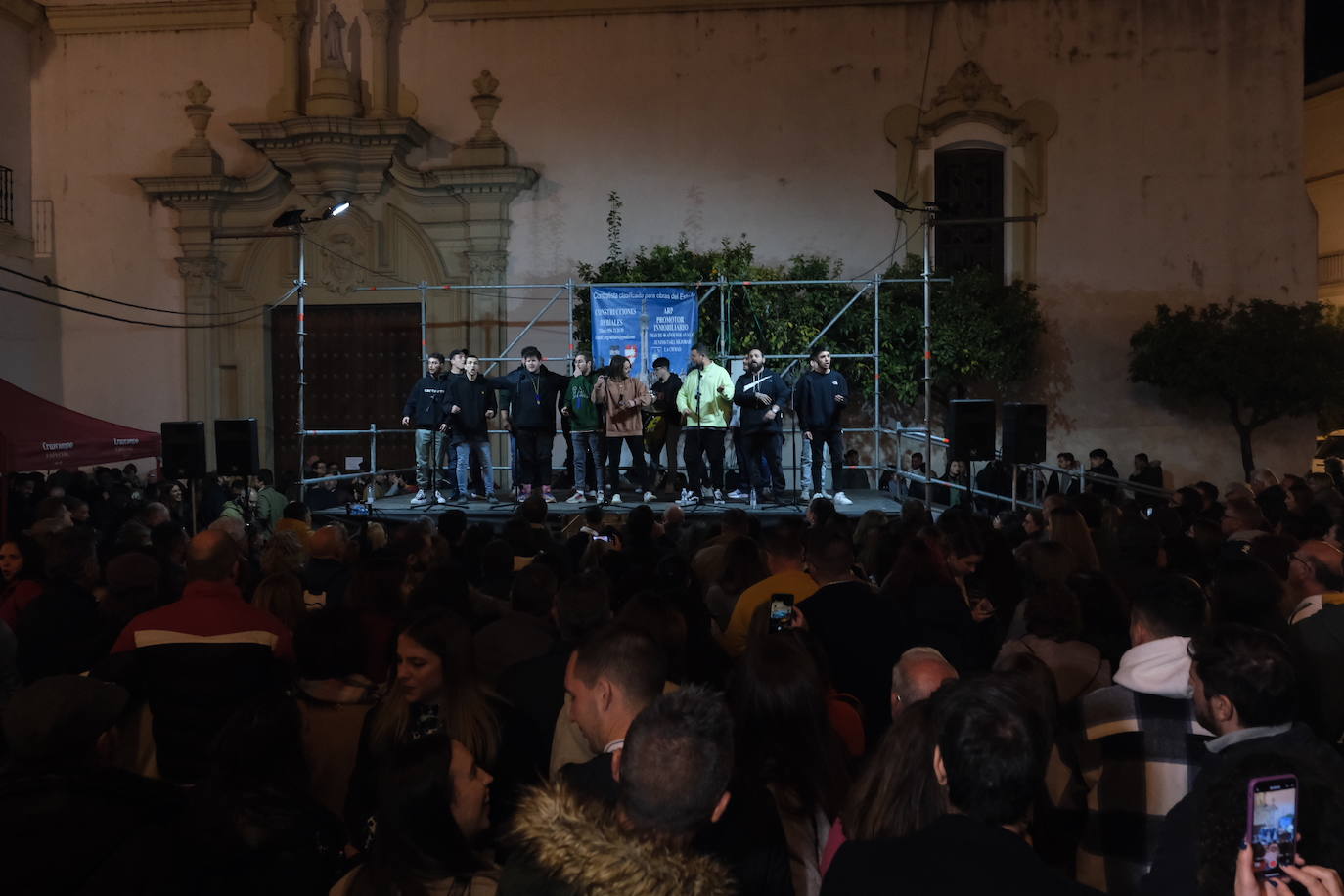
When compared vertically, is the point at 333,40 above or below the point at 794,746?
above

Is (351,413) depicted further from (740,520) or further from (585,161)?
(740,520)

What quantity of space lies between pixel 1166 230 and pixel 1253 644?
16.7 meters

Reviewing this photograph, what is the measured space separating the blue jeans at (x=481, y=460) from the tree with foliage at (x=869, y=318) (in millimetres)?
3941

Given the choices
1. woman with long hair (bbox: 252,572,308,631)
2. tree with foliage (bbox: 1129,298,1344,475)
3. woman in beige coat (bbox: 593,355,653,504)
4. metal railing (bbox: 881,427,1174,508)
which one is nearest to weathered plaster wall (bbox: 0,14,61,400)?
woman in beige coat (bbox: 593,355,653,504)

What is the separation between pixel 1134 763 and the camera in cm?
354

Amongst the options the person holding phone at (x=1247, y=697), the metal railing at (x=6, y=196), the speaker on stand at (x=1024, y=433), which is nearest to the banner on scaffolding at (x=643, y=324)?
the speaker on stand at (x=1024, y=433)

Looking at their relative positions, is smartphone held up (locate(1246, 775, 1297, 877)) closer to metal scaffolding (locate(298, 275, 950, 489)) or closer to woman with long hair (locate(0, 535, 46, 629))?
woman with long hair (locate(0, 535, 46, 629))

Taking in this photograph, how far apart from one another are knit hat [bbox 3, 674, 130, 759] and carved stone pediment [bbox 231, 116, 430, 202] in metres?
16.4

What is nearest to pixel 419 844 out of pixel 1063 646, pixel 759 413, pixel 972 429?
pixel 1063 646

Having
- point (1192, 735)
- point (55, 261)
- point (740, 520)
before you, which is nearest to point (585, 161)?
point (55, 261)

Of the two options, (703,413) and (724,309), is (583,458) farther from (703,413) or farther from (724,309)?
(724,309)

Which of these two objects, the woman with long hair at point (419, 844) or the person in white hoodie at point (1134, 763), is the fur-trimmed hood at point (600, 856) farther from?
the person in white hoodie at point (1134, 763)

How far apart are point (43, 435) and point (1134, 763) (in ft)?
35.4

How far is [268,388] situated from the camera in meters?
19.9
